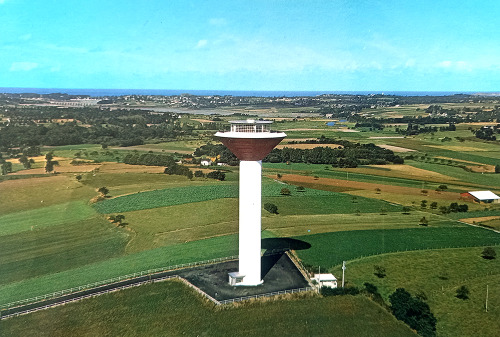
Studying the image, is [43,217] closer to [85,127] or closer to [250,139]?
[250,139]

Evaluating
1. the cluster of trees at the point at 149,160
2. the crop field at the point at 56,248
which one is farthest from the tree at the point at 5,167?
the cluster of trees at the point at 149,160

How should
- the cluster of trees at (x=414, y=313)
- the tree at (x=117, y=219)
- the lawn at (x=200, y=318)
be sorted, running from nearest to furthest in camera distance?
the lawn at (x=200, y=318)
the cluster of trees at (x=414, y=313)
the tree at (x=117, y=219)

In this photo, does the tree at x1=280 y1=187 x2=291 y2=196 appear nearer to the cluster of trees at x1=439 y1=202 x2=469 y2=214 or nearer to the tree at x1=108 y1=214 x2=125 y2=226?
the cluster of trees at x1=439 y1=202 x2=469 y2=214

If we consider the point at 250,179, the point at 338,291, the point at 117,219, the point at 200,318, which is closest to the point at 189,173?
the point at 117,219

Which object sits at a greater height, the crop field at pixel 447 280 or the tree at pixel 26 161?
the tree at pixel 26 161

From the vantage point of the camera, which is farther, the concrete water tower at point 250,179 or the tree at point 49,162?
the tree at point 49,162

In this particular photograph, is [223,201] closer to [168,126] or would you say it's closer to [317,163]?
[317,163]

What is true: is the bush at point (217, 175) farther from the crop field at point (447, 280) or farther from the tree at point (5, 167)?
the crop field at point (447, 280)
